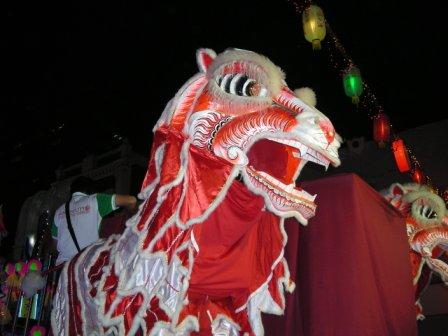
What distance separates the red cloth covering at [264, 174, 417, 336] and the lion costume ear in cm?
85

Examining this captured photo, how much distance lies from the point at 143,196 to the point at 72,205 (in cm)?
99

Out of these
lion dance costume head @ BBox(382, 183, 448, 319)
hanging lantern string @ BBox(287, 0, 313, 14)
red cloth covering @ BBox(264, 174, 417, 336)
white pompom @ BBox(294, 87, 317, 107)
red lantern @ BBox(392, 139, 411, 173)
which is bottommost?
red cloth covering @ BBox(264, 174, 417, 336)

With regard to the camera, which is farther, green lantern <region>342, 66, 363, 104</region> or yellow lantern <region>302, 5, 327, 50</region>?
green lantern <region>342, 66, 363, 104</region>

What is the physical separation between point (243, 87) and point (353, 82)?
5218mm

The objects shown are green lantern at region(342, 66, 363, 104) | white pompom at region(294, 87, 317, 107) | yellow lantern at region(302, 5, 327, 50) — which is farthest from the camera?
green lantern at region(342, 66, 363, 104)

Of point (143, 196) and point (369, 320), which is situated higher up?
point (143, 196)

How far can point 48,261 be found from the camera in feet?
9.68

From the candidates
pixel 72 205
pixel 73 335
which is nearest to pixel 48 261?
pixel 72 205

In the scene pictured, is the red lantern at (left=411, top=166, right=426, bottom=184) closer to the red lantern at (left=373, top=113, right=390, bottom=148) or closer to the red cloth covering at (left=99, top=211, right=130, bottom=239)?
the red lantern at (left=373, top=113, right=390, bottom=148)

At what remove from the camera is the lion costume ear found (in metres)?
1.76

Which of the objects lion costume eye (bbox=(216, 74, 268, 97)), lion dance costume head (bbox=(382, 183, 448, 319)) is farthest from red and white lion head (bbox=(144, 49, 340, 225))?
lion dance costume head (bbox=(382, 183, 448, 319))

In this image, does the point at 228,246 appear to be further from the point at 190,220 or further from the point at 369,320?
the point at 369,320

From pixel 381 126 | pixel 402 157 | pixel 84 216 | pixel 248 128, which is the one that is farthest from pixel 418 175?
pixel 248 128

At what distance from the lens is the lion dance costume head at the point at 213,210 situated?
147 centimetres
